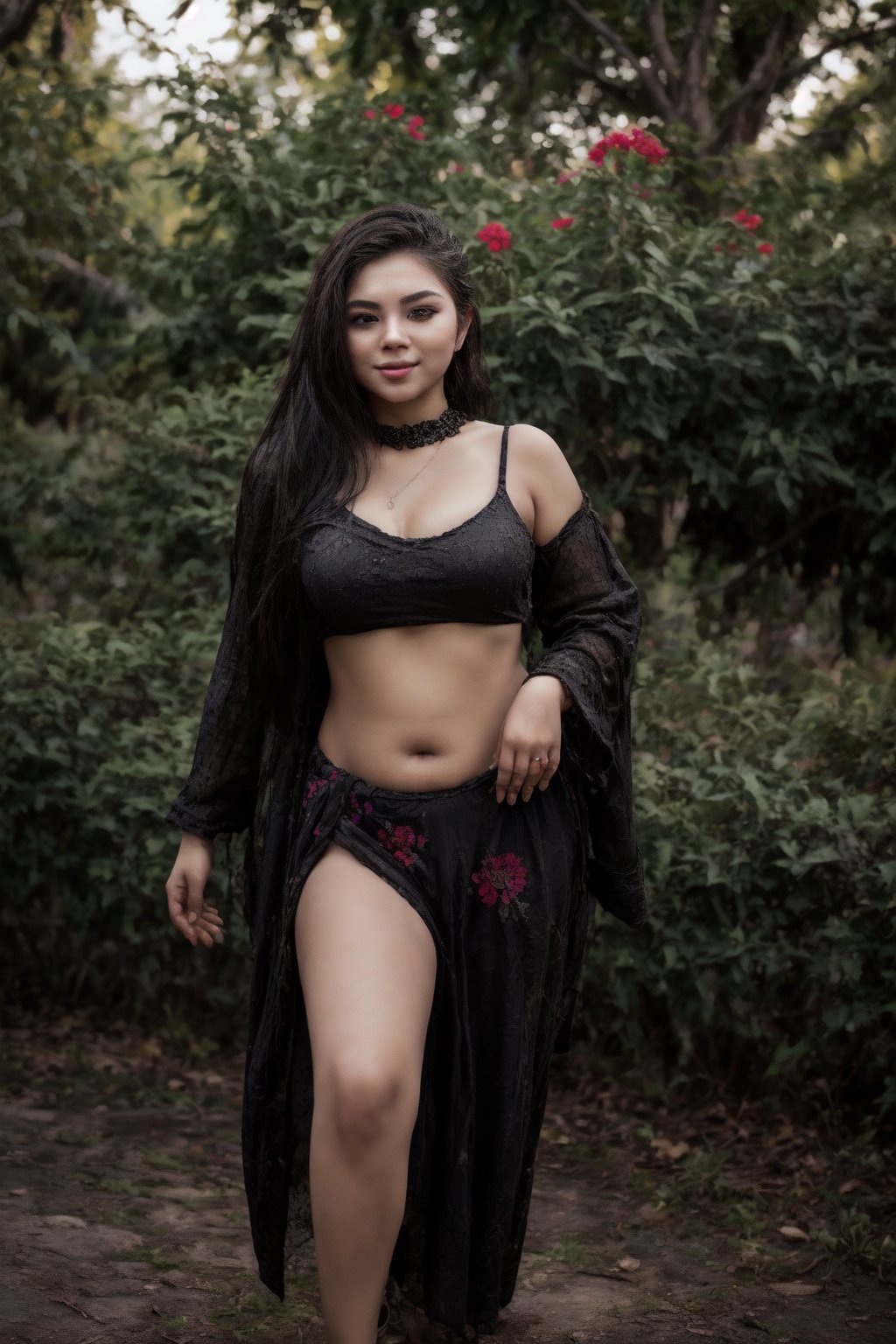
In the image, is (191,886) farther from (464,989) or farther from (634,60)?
(634,60)

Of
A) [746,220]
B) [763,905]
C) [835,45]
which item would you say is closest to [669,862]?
[763,905]

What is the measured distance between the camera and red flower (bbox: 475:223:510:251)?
455cm

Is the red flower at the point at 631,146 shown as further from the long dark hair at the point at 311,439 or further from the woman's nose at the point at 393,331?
the woman's nose at the point at 393,331

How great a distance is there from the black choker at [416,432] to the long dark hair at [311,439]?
29 millimetres

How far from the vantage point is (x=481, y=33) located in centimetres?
606

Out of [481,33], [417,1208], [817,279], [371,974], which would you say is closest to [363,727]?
[371,974]

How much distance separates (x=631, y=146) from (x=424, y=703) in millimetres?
3166

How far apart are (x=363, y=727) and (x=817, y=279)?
3.26m

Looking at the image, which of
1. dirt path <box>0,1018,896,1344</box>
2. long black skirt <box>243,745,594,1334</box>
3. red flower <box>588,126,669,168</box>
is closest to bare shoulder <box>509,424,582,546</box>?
long black skirt <box>243,745,594,1334</box>

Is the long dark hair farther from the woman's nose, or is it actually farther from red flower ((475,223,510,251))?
red flower ((475,223,510,251))

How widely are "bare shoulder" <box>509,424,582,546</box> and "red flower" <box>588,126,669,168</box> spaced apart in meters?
2.66

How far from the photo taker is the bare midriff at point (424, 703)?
2305 millimetres

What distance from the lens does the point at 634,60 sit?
5867 millimetres

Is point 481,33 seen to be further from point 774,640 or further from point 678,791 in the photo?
point 678,791
